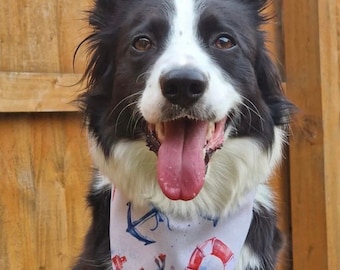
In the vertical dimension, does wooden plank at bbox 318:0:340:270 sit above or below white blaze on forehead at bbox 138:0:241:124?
below

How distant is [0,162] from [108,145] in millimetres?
773

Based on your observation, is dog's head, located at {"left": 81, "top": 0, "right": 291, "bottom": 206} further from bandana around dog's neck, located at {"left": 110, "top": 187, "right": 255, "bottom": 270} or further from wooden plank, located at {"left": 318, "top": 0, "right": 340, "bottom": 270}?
wooden plank, located at {"left": 318, "top": 0, "right": 340, "bottom": 270}

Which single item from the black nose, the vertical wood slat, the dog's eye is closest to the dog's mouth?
the black nose

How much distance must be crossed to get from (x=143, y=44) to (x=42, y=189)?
3.67 ft

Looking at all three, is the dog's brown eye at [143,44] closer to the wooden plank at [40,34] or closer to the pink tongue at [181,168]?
the pink tongue at [181,168]

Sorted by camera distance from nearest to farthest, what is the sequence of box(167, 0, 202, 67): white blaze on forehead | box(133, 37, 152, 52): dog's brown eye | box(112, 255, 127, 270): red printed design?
box(167, 0, 202, 67): white blaze on forehead → box(133, 37, 152, 52): dog's brown eye → box(112, 255, 127, 270): red printed design

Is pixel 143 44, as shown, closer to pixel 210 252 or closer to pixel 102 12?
pixel 102 12

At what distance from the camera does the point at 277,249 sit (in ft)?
8.94

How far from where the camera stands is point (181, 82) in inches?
83.1

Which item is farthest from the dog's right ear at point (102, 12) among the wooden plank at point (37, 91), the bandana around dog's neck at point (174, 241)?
the bandana around dog's neck at point (174, 241)

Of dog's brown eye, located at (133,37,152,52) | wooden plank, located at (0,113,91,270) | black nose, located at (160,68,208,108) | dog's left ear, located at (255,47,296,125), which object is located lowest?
wooden plank, located at (0,113,91,270)

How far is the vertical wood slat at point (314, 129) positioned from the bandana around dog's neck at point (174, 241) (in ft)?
5.03

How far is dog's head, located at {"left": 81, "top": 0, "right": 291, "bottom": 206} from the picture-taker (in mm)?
2223

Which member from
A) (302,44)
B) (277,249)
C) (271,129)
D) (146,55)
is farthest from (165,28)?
(302,44)
